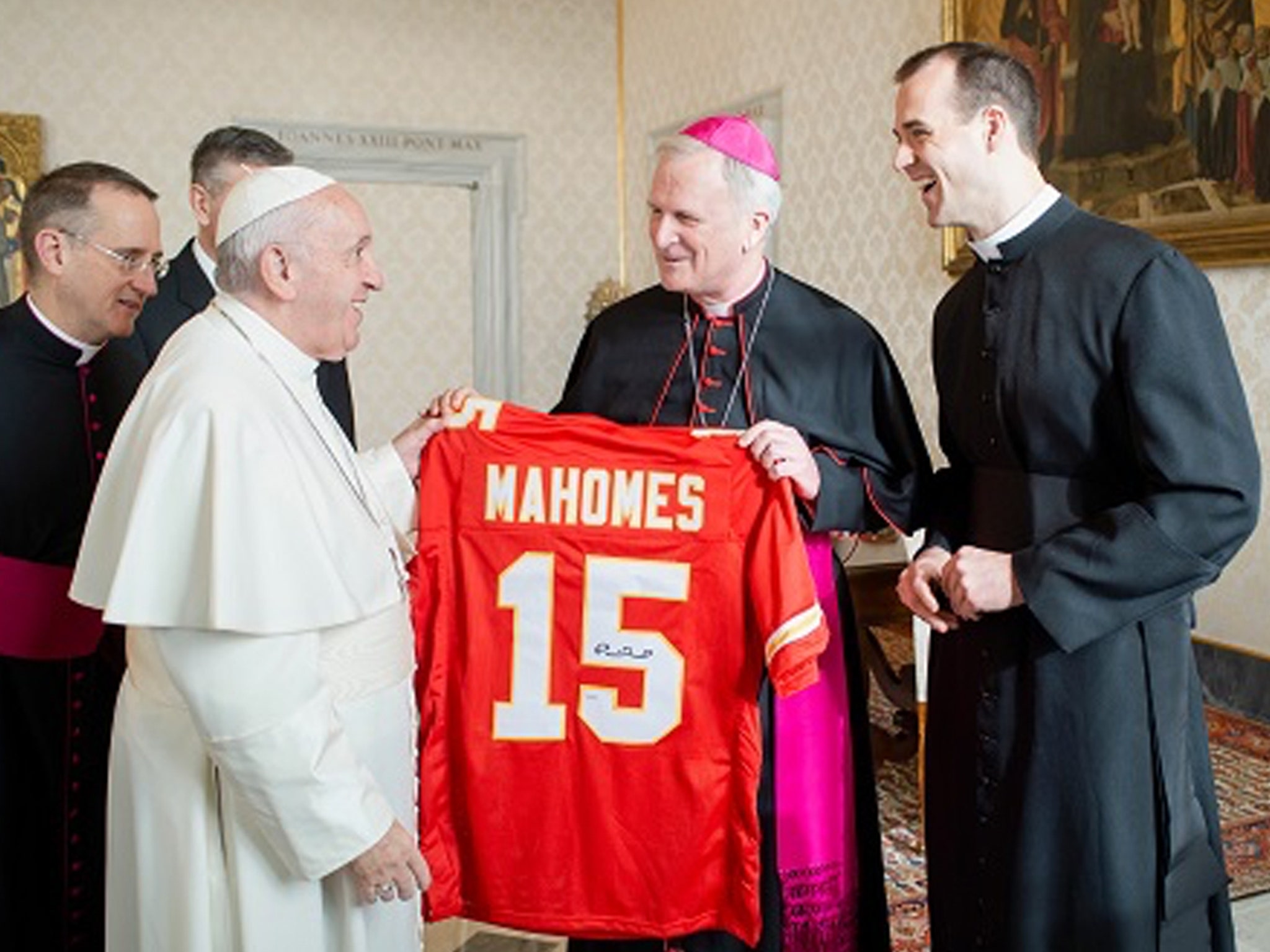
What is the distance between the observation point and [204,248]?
3.25 m

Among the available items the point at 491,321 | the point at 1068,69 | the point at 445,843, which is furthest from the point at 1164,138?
the point at 491,321

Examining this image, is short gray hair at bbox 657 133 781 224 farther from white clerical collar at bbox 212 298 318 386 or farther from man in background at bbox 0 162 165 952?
man in background at bbox 0 162 165 952

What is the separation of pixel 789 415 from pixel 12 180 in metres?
6.13

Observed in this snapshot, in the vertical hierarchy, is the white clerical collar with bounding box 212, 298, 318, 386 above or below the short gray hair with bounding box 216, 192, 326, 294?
below

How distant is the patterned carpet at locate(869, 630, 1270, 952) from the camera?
3572 millimetres

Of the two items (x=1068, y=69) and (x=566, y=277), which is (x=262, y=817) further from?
(x=566, y=277)

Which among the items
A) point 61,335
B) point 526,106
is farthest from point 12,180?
point 61,335

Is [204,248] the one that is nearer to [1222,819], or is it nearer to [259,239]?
[259,239]

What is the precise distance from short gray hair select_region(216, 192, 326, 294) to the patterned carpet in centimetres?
246

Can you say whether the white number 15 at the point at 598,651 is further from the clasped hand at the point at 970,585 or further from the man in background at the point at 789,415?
the clasped hand at the point at 970,585

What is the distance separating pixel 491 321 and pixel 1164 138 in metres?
4.90

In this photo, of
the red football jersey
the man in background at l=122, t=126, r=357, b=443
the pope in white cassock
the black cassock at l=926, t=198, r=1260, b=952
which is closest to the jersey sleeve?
the red football jersey

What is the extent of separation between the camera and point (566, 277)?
29.3 ft

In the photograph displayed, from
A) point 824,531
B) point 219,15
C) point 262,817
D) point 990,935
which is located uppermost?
point 219,15
